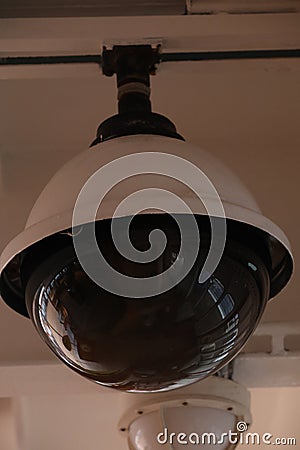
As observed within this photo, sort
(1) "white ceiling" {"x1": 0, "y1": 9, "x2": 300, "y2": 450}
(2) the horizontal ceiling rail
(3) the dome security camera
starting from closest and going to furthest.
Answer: (3) the dome security camera, (2) the horizontal ceiling rail, (1) "white ceiling" {"x1": 0, "y1": 9, "x2": 300, "y2": 450}

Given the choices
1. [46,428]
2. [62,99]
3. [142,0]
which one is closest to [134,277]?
[142,0]

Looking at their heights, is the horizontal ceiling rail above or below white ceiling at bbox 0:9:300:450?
below

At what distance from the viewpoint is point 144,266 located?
0.47 meters

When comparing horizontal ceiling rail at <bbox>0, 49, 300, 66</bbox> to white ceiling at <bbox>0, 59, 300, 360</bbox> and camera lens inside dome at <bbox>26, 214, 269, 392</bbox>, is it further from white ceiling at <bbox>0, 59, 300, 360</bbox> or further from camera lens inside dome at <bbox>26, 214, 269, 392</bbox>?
camera lens inside dome at <bbox>26, 214, 269, 392</bbox>

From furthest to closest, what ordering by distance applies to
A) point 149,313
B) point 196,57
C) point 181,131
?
point 181,131
point 196,57
point 149,313

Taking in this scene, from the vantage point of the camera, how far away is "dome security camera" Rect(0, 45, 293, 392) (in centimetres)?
47

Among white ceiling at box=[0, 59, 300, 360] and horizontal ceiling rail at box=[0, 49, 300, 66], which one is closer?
horizontal ceiling rail at box=[0, 49, 300, 66]

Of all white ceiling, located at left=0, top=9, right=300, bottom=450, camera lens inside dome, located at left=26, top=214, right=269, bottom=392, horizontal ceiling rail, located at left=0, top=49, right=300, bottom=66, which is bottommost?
camera lens inside dome, located at left=26, top=214, right=269, bottom=392

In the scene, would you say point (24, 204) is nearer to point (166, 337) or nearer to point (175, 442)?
point (175, 442)

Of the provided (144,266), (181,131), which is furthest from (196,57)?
(144,266)

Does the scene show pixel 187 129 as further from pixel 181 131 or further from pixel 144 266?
pixel 144 266

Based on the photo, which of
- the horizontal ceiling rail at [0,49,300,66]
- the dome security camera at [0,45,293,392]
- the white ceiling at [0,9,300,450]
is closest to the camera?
the dome security camera at [0,45,293,392]

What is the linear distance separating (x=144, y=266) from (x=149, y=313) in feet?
0.10

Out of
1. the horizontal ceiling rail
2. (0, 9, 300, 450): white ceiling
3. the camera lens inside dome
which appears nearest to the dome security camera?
the camera lens inside dome
